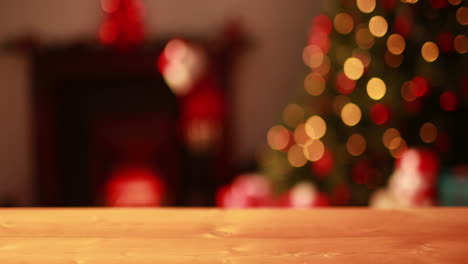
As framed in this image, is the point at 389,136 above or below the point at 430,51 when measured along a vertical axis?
below

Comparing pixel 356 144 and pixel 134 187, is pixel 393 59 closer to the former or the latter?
pixel 356 144

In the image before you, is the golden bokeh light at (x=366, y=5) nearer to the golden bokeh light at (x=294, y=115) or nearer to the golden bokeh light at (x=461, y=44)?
the golden bokeh light at (x=461, y=44)

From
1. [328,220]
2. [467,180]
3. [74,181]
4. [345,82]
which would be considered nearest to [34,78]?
[74,181]

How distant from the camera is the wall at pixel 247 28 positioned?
127 inches

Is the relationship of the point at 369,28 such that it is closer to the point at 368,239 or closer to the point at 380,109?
the point at 380,109

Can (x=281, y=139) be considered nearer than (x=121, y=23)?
Yes

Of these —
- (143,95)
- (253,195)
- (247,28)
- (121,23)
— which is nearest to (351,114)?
(253,195)

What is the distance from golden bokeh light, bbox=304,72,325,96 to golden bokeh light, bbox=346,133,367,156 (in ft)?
1.00

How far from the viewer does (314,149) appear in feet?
7.30

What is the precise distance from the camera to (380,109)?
189cm

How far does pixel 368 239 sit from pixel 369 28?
156 cm

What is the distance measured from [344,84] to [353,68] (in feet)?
0.38

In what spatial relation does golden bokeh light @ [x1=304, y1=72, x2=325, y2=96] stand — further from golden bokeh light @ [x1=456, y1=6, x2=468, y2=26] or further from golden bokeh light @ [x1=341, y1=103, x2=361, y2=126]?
golden bokeh light @ [x1=456, y1=6, x2=468, y2=26]

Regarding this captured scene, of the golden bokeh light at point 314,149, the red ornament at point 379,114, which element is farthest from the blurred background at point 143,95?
the red ornament at point 379,114
